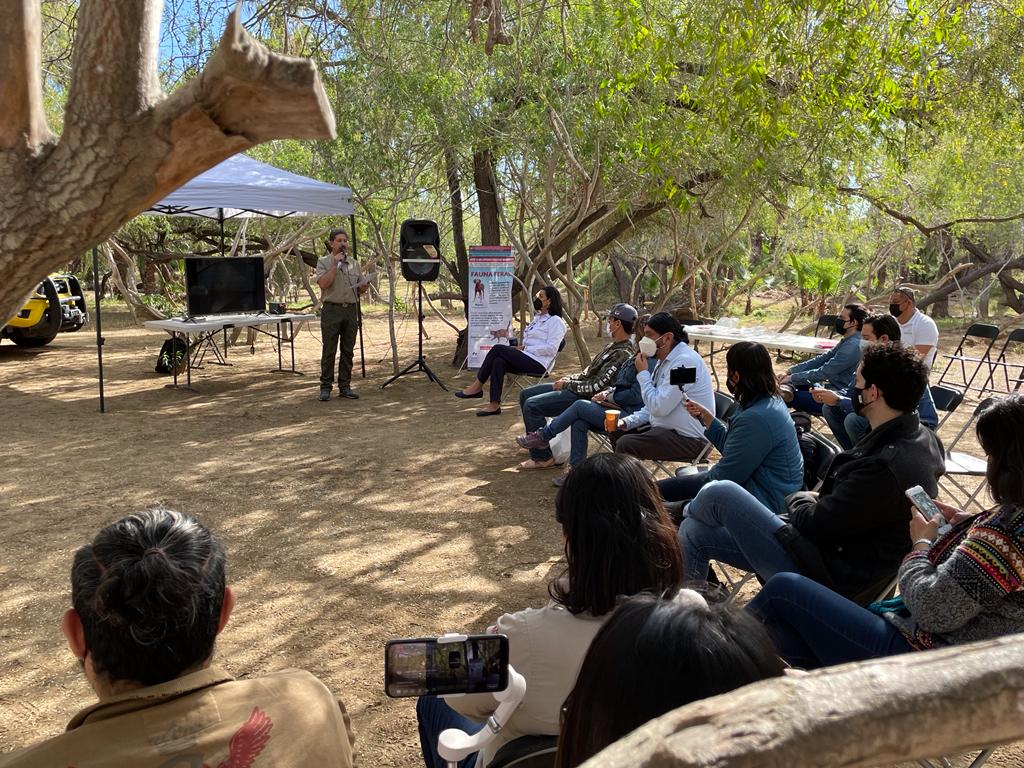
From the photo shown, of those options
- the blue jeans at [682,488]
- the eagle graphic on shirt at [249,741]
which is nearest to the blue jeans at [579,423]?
the blue jeans at [682,488]

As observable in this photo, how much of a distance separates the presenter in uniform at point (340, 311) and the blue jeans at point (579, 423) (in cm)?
419

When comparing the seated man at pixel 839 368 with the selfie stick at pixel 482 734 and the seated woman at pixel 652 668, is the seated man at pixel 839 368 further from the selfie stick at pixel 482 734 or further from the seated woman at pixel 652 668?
the seated woman at pixel 652 668

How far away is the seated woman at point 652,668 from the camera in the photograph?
117 centimetres

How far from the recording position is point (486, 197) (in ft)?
39.8

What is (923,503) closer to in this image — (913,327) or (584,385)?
(584,385)

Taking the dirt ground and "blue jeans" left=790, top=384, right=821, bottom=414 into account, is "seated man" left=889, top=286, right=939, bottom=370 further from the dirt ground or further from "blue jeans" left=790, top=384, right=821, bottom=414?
the dirt ground

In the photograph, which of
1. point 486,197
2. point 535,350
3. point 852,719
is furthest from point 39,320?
point 852,719

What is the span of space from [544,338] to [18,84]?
252 inches

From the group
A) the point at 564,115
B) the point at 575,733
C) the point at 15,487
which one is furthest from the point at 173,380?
the point at 575,733

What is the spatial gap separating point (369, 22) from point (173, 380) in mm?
4764

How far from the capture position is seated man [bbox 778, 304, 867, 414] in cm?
648

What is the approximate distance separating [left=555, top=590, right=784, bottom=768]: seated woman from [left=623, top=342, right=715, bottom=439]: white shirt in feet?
12.6

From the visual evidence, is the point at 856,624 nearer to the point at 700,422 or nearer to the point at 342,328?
the point at 700,422

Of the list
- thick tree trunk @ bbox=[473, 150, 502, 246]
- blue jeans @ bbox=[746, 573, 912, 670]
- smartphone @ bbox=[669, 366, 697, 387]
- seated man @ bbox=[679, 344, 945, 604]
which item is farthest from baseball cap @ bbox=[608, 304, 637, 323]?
thick tree trunk @ bbox=[473, 150, 502, 246]
